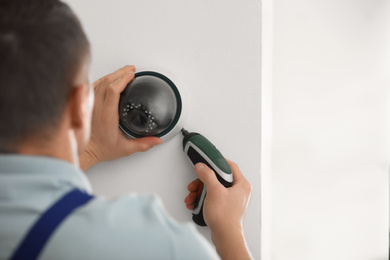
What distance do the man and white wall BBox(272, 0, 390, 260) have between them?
4.46 ft

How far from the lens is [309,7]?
5.74 feet

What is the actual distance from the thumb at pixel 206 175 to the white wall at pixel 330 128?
38.9 inches

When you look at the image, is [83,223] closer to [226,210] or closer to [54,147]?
[54,147]

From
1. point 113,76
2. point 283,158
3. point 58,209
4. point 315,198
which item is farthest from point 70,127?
point 315,198

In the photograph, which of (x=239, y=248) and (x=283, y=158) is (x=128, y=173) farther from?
(x=283, y=158)

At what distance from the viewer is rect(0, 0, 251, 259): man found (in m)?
0.44

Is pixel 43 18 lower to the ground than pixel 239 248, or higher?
higher

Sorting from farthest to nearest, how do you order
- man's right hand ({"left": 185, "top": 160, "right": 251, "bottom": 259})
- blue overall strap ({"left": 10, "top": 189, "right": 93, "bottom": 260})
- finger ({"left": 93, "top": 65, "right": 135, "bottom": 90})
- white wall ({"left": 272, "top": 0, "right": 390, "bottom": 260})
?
white wall ({"left": 272, "top": 0, "right": 390, "bottom": 260}) < finger ({"left": 93, "top": 65, "right": 135, "bottom": 90}) < man's right hand ({"left": 185, "top": 160, "right": 251, "bottom": 259}) < blue overall strap ({"left": 10, "top": 189, "right": 93, "bottom": 260})

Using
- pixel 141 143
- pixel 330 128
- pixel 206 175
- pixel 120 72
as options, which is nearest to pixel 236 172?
pixel 206 175

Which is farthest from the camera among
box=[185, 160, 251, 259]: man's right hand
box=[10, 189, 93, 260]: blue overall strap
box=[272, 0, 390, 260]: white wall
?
box=[272, 0, 390, 260]: white wall

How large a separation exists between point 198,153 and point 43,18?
47cm

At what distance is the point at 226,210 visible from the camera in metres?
0.82

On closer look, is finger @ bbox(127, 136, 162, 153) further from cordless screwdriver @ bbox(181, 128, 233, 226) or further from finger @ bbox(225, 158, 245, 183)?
finger @ bbox(225, 158, 245, 183)

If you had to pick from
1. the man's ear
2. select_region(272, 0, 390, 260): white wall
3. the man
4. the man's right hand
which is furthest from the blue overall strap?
select_region(272, 0, 390, 260): white wall
